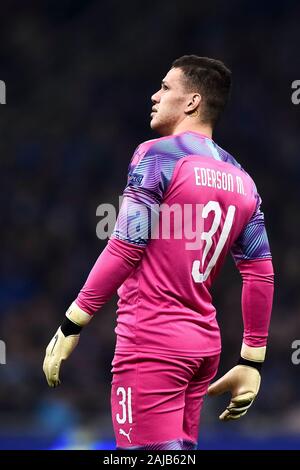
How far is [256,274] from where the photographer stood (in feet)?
10.5

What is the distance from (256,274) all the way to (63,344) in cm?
76

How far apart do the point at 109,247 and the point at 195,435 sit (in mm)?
708

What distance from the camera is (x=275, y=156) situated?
8312mm

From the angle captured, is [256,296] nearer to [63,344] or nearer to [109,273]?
[109,273]

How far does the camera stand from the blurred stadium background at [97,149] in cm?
713

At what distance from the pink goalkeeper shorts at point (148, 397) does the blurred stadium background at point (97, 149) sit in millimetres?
3867

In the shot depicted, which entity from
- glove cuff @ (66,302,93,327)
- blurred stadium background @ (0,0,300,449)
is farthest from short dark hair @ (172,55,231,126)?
blurred stadium background @ (0,0,300,449)

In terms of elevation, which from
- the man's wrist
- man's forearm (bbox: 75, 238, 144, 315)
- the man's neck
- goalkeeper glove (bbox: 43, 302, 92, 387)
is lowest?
the man's wrist

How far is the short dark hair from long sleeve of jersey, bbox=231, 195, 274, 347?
357 mm

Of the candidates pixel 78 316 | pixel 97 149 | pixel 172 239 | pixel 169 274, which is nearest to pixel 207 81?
pixel 172 239

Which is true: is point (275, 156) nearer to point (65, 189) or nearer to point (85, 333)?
point (65, 189)

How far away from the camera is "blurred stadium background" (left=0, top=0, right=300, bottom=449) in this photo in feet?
23.4

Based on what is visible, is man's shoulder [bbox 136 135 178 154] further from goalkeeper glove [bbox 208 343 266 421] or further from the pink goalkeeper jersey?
goalkeeper glove [bbox 208 343 266 421]
